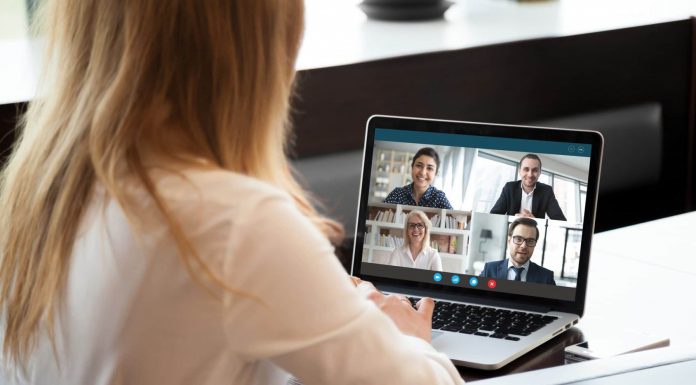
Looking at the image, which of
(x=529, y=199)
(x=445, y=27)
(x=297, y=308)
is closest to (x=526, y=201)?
(x=529, y=199)

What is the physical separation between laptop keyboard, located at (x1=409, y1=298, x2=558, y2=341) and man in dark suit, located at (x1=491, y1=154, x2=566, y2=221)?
141 mm

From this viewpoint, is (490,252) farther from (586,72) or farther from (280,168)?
(586,72)

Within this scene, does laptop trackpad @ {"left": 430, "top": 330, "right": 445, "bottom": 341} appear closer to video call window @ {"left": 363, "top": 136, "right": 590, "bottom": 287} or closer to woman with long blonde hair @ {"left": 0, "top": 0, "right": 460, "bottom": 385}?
video call window @ {"left": 363, "top": 136, "right": 590, "bottom": 287}

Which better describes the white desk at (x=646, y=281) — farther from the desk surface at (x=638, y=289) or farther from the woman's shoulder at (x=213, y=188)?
the woman's shoulder at (x=213, y=188)

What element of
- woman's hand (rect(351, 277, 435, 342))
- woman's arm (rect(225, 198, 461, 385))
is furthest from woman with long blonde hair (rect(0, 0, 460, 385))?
woman's hand (rect(351, 277, 435, 342))

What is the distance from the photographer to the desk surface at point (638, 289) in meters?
1.38

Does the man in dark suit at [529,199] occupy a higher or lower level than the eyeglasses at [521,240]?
higher

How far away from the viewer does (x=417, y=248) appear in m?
1.47

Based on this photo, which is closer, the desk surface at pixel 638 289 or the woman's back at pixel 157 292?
the woman's back at pixel 157 292

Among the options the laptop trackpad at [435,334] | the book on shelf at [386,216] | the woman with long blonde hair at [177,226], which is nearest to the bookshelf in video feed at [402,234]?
the book on shelf at [386,216]

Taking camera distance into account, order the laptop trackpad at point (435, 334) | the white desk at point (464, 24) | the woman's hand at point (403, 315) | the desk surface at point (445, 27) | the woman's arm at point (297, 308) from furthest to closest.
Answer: the white desk at point (464, 24) < the desk surface at point (445, 27) < the laptop trackpad at point (435, 334) < the woman's hand at point (403, 315) < the woman's arm at point (297, 308)

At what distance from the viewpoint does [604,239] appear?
184 cm

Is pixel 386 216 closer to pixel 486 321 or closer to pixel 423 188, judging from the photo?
pixel 423 188

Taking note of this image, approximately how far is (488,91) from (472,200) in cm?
147
